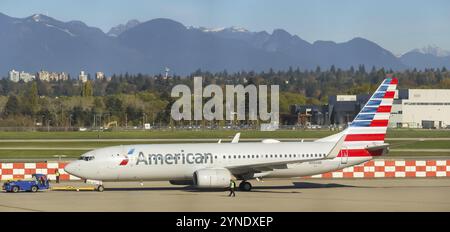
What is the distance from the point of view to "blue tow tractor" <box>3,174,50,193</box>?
4047cm

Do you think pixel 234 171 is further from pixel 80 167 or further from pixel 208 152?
pixel 80 167

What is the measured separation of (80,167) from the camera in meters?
40.8

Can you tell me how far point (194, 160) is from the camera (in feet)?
135

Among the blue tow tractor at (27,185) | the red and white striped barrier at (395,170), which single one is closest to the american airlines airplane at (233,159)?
the blue tow tractor at (27,185)

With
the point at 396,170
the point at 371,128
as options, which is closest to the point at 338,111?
the point at 396,170

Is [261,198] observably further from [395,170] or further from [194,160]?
[395,170]

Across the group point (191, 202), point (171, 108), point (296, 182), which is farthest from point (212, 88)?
point (191, 202)

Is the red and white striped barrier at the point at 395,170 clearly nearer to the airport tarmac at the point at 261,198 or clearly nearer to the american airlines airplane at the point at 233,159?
the airport tarmac at the point at 261,198

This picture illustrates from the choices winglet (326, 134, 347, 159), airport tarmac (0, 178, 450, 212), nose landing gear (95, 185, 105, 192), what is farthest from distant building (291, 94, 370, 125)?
nose landing gear (95, 185, 105, 192)

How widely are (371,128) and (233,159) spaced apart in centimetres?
781

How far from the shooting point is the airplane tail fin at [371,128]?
42.5m

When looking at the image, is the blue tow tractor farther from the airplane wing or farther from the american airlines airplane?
the airplane wing

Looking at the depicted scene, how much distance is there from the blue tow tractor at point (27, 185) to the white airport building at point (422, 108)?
436 ft

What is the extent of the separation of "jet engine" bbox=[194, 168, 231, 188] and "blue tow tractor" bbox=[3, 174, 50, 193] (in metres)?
8.09
